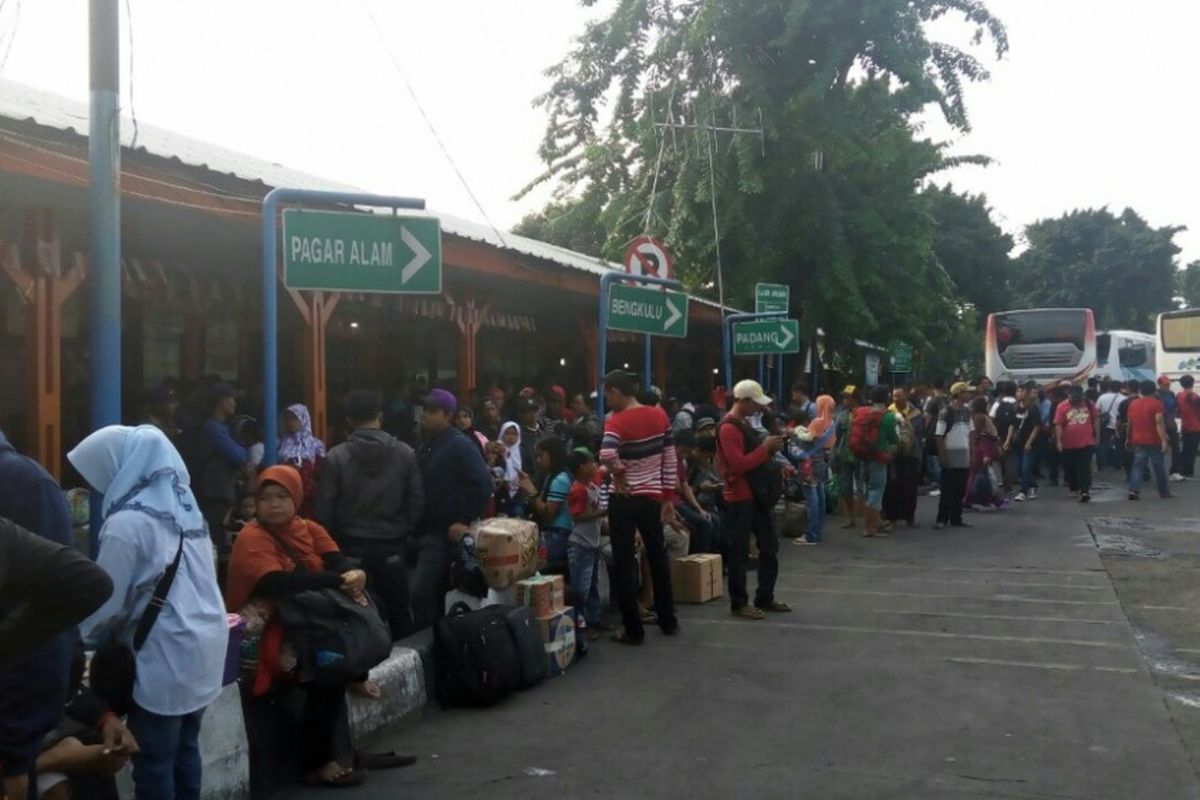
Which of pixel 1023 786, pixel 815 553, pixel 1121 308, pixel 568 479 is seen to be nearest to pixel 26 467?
pixel 1023 786

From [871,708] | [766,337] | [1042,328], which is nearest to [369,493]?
[871,708]

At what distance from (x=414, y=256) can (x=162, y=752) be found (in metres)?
2.98

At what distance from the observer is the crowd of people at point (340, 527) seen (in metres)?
2.96

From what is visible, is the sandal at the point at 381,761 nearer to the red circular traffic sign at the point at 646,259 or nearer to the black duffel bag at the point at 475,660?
the black duffel bag at the point at 475,660

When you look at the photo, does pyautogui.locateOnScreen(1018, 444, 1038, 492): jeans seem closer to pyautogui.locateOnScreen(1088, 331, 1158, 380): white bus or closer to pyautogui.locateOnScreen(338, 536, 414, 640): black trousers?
pyautogui.locateOnScreen(338, 536, 414, 640): black trousers

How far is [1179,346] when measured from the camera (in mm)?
25828

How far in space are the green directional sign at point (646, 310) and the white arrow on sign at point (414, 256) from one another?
322cm

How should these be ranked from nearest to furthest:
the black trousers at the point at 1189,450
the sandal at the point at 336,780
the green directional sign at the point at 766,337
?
1. the sandal at the point at 336,780
2. the green directional sign at the point at 766,337
3. the black trousers at the point at 1189,450

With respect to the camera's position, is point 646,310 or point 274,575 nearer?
point 274,575

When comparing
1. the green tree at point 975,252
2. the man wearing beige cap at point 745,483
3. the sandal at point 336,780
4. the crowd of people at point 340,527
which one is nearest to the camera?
the crowd of people at point 340,527

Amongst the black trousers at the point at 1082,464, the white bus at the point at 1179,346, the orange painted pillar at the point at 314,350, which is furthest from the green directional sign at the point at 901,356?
the orange painted pillar at the point at 314,350

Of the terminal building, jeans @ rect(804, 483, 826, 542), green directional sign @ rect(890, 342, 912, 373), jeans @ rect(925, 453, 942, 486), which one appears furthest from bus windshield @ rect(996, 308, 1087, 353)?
jeans @ rect(804, 483, 826, 542)

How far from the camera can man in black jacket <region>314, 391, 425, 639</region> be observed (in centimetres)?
605

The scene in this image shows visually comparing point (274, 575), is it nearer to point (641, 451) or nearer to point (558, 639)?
point (558, 639)
